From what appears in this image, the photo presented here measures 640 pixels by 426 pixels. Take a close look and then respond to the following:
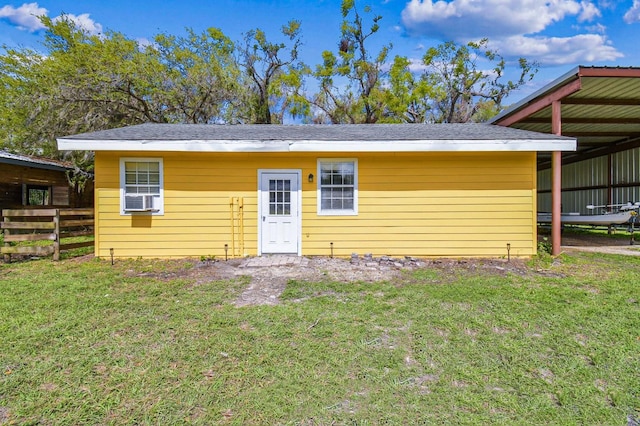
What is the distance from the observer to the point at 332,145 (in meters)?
6.68

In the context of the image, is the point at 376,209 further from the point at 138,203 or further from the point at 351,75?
the point at 351,75

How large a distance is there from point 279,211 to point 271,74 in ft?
50.5

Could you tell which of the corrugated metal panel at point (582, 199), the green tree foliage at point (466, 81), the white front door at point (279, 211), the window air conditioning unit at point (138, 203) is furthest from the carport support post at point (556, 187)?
the green tree foliage at point (466, 81)

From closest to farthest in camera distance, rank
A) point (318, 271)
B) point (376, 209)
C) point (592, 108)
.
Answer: point (318, 271) < point (376, 209) < point (592, 108)

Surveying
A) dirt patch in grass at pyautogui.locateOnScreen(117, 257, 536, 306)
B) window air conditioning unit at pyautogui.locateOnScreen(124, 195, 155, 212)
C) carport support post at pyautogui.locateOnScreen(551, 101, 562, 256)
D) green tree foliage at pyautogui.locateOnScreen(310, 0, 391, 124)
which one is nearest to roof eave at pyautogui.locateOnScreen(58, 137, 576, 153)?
carport support post at pyautogui.locateOnScreen(551, 101, 562, 256)

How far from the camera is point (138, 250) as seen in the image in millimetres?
7148

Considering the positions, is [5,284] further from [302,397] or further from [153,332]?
[302,397]

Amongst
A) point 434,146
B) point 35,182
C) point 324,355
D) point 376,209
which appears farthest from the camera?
point 35,182

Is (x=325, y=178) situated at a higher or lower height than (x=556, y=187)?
higher

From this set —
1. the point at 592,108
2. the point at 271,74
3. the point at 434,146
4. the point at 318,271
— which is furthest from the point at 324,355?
the point at 271,74

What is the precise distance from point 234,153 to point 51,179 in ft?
37.2

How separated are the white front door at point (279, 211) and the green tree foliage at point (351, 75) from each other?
1498 cm

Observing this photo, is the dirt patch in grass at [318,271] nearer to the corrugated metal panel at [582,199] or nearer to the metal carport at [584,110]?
the metal carport at [584,110]

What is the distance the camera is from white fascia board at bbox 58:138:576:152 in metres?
6.56
